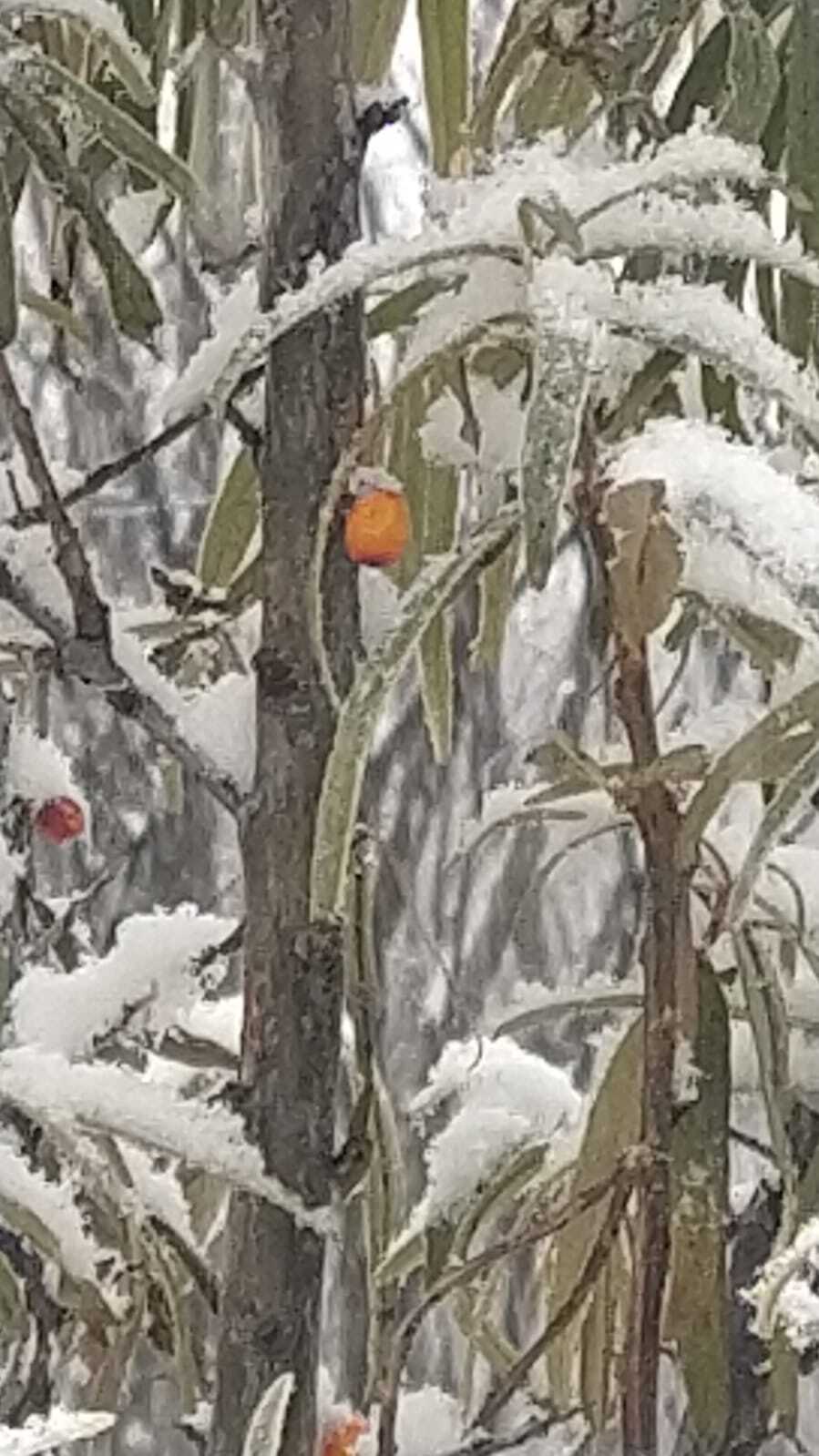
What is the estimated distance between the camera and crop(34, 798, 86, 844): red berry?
2.43 ft

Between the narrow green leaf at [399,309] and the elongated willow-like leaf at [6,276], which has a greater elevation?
the elongated willow-like leaf at [6,276]

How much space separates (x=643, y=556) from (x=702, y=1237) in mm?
213

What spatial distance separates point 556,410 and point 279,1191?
221mm

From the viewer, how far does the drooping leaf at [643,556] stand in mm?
408

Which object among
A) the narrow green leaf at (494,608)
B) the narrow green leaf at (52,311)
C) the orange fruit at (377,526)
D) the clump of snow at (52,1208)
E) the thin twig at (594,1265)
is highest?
the narrow green leaf at (52,311)

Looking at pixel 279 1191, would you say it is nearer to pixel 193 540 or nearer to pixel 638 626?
pixel 638 626

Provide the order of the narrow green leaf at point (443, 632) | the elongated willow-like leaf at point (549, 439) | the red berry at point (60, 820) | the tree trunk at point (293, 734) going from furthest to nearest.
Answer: the red berry at point (60, 820)
the narrow green leaf at point (443, 632)
the tree trunk at point (293, 734)
the elongated willow-like leaf at point (549, 439)

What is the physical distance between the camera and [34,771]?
78cm

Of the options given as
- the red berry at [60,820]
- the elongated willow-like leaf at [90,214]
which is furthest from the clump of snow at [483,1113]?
the elongated willow-like leaf at [90,214]

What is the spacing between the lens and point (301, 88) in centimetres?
49

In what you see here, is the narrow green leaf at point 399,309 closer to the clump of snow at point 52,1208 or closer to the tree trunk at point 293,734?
the tree trunk at point 293,734

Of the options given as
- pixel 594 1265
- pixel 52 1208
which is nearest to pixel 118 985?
pixel 52 1208

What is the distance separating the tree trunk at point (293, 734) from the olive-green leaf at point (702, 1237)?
0.30 ft

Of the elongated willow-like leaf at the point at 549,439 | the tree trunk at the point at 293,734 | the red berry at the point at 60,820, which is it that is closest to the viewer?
the elongated willow-like leaf at the point at 549,439
